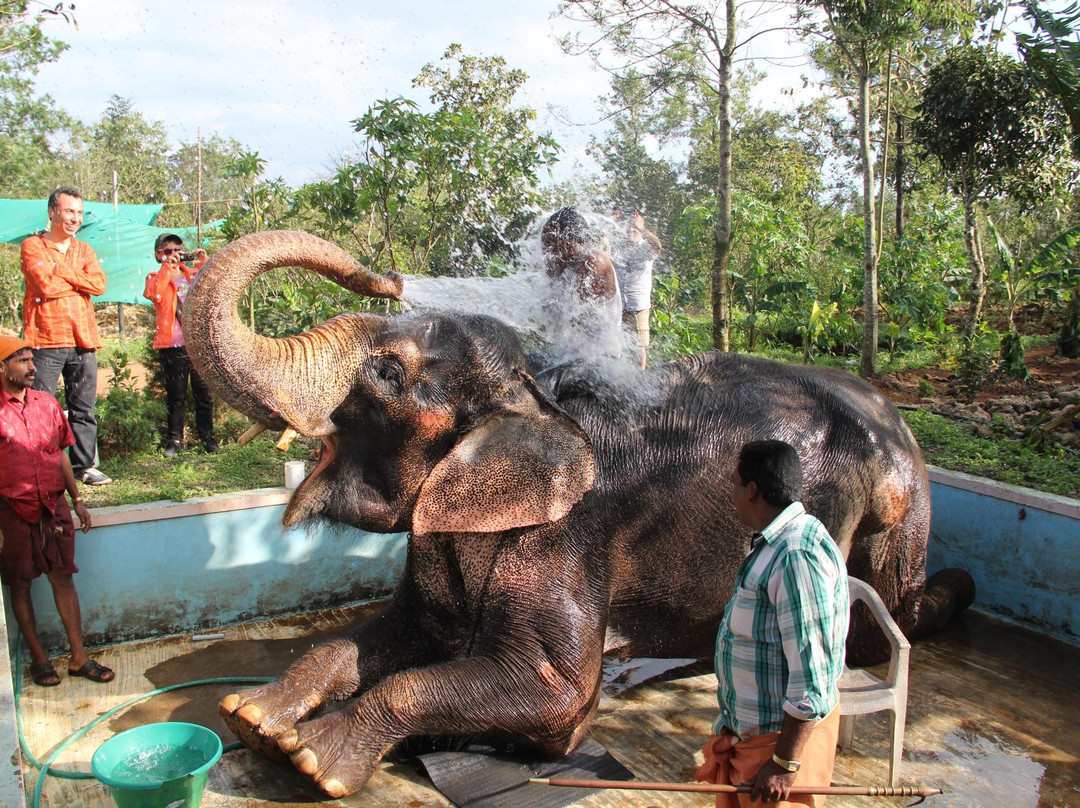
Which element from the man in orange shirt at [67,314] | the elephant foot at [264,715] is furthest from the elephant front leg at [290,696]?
the man in orange shirt at [67,314]

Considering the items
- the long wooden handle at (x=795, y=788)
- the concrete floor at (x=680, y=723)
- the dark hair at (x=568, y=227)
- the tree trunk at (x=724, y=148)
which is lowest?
the concrete floor at (x=680, y=723)

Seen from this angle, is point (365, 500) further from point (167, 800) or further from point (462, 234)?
point (462, 234)

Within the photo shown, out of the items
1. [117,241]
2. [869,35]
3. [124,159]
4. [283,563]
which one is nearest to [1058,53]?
[869,35]

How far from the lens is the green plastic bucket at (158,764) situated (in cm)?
293

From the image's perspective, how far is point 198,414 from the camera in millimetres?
7215

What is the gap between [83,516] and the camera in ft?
14.7

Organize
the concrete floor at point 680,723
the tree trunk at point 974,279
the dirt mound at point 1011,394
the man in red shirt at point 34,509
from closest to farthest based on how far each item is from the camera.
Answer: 1. the concrete floor at point 680,723
2. the man in red shirt at point 34,509
3. the dirt mound at point 1011,394
4. the tree trunk at point 974,279

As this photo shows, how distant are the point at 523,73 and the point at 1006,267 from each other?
26.4ft

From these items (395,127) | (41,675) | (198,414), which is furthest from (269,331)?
(41,675)

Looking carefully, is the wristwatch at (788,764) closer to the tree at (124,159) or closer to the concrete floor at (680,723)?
the concrete floor at (680,723)

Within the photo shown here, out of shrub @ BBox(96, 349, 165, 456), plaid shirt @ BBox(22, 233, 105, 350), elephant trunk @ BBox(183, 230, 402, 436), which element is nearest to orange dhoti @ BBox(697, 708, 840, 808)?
elephant trunk @ BBox(183, 230, 402, 436)

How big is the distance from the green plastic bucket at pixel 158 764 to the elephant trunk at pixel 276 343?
47.2 inches

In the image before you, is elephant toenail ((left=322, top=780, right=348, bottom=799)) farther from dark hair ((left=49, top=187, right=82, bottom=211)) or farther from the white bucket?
dark hair ((left=49, top=187, right=82, bottom=211))

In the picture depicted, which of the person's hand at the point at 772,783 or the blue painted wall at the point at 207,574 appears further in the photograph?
the blue painted wall at the point at 207,574
